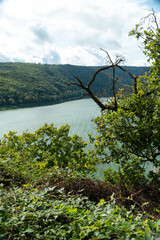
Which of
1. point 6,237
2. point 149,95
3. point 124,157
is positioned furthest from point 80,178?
point 149,95

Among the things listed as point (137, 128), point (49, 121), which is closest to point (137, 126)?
point (137, 128)

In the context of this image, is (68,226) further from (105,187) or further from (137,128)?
(137,128)

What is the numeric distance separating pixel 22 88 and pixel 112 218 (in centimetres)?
15425

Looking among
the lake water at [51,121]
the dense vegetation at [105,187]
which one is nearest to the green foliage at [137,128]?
the dense vegetation at [105,187]

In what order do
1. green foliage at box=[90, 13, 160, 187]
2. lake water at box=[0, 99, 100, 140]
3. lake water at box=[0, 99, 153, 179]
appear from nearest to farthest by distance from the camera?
green foliage at box=[90, 13, 160, 187], lake water at box=[0, 99, 153, 179], lake water at box=[0, 99, 100, 140]

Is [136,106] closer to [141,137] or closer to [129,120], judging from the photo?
[129,120]

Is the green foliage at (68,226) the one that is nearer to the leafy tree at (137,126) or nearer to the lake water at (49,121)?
the leafy tree at (137,126)

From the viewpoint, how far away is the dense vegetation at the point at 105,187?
2395 millimetres

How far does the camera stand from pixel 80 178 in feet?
16.8

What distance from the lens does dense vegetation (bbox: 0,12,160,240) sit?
239 cm

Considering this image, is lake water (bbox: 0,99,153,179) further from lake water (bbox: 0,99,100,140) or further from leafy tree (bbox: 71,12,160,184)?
leafy tree (bbox: 71,12,160,184)

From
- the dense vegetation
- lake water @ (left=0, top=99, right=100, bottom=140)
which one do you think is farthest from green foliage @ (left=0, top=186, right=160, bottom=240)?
lake water @ (left=0, top=99, right=100, bottom=140)

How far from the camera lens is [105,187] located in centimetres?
525

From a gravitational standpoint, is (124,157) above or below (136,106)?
below
